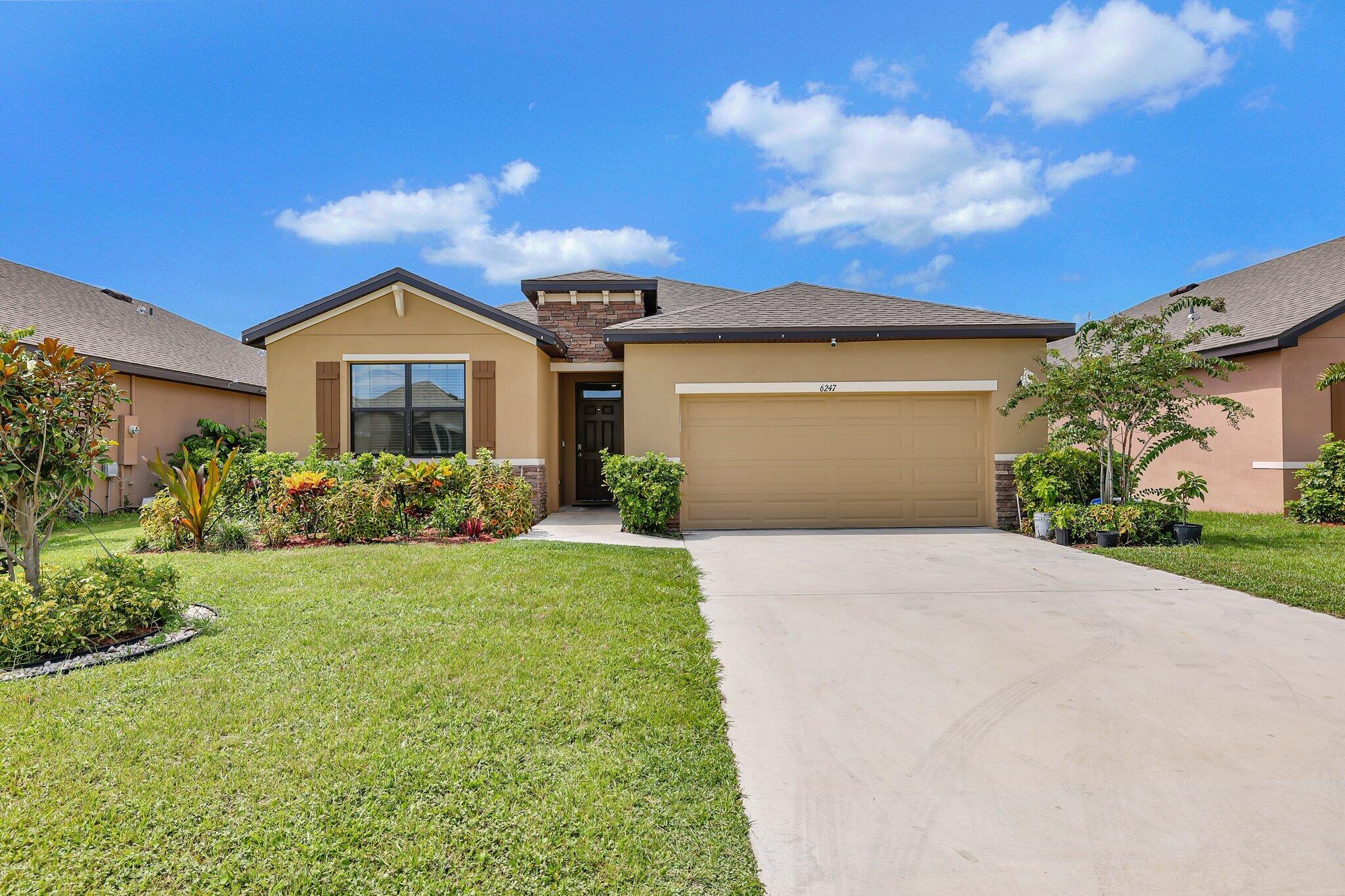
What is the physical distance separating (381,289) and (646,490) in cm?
563

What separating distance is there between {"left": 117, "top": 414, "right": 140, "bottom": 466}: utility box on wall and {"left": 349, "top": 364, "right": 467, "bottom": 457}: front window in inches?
198

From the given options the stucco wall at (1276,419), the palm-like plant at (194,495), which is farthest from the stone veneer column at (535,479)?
the stucco wall at (1276,419)

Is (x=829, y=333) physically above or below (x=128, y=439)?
above

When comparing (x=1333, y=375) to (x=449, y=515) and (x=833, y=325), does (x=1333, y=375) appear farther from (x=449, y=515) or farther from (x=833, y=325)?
(x=449, y=515)

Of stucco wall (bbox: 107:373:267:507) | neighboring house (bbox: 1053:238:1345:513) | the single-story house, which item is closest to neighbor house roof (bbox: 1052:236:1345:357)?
neighboring house (bbox: 1053:238:1345:513)

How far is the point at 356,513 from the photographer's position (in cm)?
845

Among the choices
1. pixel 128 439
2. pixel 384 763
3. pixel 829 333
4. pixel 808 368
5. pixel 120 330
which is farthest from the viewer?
pixel 120 330

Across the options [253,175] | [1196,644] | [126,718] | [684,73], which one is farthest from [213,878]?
[253,175]

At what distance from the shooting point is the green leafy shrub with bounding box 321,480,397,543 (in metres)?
8.39

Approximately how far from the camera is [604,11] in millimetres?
10352

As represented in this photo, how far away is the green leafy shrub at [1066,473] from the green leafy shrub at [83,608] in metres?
10.4

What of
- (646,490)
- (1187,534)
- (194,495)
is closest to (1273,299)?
(1187,534)

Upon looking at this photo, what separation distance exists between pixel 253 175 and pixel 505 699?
16.2 meters

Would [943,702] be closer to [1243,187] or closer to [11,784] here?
[11,784]
